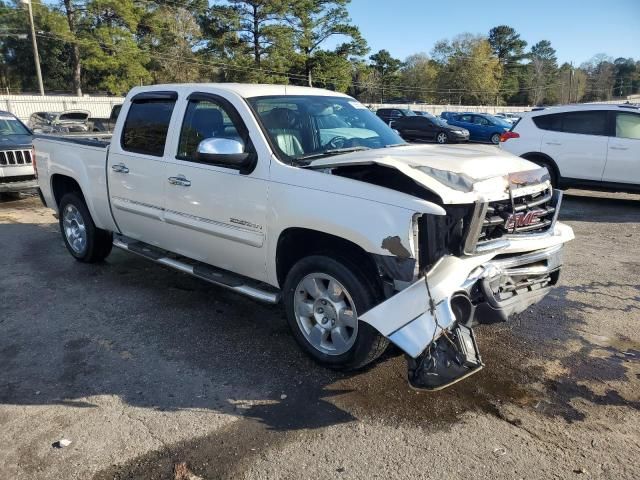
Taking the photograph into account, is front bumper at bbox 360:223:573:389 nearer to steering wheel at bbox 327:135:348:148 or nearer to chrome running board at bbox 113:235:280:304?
chrome running board at bbox 113:235:280:304

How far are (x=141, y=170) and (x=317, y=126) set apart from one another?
1784 millimetres

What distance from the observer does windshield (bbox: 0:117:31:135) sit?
11469 millimetres

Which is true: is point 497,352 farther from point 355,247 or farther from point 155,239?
point 155,239

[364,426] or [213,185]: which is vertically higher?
[213,185]

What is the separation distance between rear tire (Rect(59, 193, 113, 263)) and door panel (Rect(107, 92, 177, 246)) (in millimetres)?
753

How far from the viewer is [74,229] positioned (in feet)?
21.1

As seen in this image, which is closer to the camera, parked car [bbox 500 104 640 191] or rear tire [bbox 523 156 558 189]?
parked car [bbox 500 104 640 191]

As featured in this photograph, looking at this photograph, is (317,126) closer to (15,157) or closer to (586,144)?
(586,144)

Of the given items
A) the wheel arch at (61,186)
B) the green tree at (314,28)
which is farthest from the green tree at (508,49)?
the wheel arch at (61,186)

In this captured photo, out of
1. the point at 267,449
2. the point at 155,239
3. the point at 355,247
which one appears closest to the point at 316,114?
the point at 355,247

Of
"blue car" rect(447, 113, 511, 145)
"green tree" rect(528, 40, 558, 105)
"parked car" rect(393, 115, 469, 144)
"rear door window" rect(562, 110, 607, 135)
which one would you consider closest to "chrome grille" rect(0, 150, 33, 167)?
"rear door window" rect(562, 110, 607, 135)

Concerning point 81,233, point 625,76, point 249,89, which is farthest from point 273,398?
point 625,76

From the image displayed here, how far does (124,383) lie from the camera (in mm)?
3674

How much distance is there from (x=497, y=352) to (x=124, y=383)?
2773 millimetres
